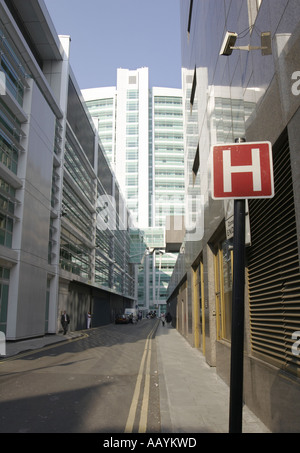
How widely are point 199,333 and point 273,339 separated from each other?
34.9ft

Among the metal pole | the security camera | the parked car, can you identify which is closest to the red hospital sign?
the metal pole

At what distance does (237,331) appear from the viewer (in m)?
2.42

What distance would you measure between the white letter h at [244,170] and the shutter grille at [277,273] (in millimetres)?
1644

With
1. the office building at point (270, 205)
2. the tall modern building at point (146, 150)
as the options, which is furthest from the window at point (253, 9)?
the tall modern building at point (146, 150)

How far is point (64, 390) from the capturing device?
7562mm

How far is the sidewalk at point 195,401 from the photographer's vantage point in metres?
5.06

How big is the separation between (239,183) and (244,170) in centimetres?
13

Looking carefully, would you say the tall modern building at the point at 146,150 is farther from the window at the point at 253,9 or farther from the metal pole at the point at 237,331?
the metal pole at the point at 237,331

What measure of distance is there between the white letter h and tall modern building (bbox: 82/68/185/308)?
10311 cm

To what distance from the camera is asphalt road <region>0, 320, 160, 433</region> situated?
5.25 metres

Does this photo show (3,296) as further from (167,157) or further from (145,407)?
(167,157)

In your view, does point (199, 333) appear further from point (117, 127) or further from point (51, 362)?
point (117, 127)
